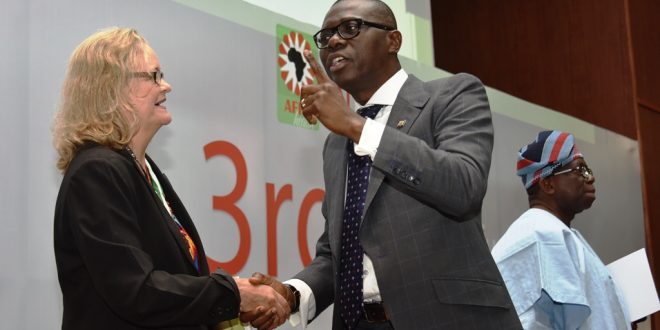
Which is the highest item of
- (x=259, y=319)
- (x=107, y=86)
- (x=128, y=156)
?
(x=107, y=86)

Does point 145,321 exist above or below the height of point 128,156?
below

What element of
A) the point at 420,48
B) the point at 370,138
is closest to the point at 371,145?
the point at 370,138

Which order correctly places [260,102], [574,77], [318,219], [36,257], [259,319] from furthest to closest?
[574,77]
[318,219]
[260,102]
[36,257]
[259,319]

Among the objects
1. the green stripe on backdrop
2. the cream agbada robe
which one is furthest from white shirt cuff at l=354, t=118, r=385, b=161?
the green stripe on backdrop

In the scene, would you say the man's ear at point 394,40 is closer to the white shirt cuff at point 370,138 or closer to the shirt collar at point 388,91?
the shirt collar at point 388,91

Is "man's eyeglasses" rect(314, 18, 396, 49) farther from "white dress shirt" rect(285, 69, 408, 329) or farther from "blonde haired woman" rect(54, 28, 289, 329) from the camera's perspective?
"blonde haired woman" rect(54, 28, 289, 329)

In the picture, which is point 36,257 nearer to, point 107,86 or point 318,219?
point 107,86

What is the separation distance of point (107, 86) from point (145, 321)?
607 mm

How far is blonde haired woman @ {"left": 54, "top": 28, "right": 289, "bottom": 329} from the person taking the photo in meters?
1.95

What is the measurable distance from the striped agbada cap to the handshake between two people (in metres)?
1.70

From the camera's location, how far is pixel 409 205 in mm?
2199

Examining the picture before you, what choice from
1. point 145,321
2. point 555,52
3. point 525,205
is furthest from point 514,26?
point 145,321

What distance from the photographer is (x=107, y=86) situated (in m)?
2.22

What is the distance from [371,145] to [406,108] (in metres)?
0.29
